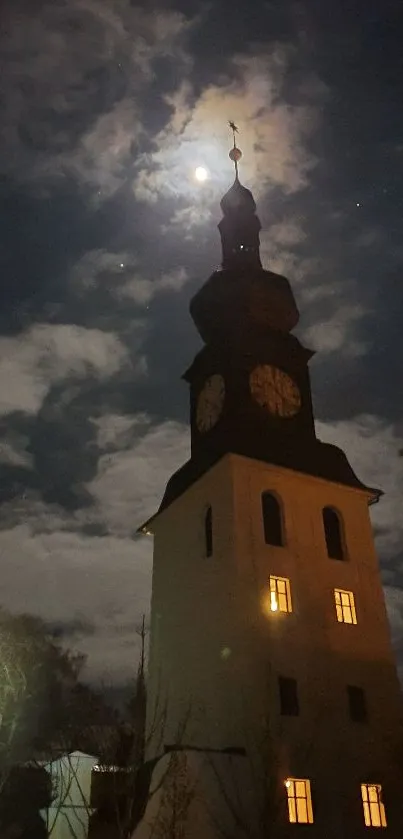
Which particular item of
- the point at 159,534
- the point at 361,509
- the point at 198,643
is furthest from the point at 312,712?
the point at 159,534

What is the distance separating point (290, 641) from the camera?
2838 centimetres

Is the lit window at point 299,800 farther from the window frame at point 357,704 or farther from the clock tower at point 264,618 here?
the window frame at point 357,704

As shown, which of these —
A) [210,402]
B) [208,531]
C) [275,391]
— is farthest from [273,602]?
[210,402]

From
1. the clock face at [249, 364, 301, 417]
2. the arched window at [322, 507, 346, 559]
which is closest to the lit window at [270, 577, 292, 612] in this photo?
the arched window at [322, 507, 346, 559]

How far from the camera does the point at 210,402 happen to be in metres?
35.8

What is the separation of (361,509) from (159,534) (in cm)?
939

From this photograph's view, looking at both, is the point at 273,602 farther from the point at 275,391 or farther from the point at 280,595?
the point at 275,391

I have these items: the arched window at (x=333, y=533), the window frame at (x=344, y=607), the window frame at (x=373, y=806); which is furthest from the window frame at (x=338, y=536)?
the window frame at (x=373, y=806)

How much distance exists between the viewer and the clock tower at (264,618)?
990 inches

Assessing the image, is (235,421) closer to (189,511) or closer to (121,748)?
(189,511)

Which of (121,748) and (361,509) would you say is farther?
(361,509)

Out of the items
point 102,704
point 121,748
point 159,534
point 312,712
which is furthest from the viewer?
point 102,704

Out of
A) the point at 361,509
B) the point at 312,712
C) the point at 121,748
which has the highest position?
the point at 361,509

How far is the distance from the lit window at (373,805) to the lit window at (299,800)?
2.21 m
